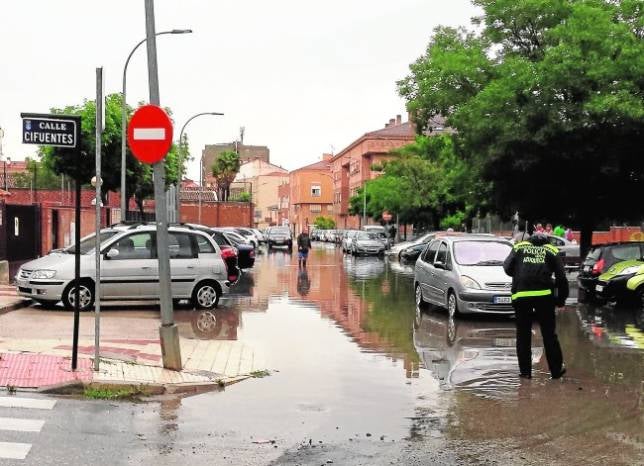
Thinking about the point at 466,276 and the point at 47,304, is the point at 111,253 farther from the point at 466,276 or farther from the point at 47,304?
the point at 466,276

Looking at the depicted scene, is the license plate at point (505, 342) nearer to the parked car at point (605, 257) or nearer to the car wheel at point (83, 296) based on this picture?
the parked car at point (605, 257)

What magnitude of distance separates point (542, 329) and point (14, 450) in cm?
589

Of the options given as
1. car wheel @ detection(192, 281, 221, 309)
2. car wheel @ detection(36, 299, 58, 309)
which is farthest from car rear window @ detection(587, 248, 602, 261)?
car wheel @ detection(36, 299, 58, 309)

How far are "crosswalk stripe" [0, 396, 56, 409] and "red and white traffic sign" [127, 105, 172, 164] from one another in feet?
9.64

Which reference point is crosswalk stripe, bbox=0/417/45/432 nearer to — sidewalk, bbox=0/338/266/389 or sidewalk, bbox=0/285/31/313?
sidewalk, bbox=0/338/266/389

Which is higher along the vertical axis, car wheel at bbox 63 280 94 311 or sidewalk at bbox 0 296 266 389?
car wheel at bbox 63 280 94 311

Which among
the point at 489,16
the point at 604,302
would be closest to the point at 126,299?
the point at 604,302

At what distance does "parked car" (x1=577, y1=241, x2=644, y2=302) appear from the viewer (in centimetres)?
1878

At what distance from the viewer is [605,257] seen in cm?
1895

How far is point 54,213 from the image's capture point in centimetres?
3238

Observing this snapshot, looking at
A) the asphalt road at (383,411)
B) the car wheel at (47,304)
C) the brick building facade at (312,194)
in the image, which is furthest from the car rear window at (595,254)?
the brick building facade at (312,194)

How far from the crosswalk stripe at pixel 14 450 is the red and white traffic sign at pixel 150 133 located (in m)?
3.91

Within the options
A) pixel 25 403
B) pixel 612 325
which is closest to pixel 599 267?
pixel 612 325

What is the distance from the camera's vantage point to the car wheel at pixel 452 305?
50.3 ft
